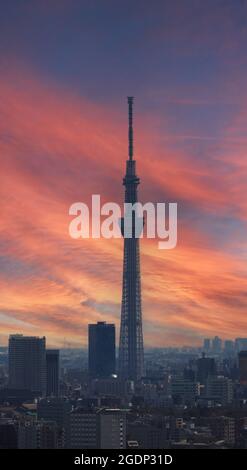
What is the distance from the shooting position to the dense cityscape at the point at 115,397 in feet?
59.6

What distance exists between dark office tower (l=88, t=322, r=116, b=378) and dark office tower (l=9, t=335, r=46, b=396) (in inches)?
117

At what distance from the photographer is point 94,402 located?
2614 cm

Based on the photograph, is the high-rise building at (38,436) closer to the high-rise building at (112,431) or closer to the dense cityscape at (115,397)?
the dense cityscape at (115,397)

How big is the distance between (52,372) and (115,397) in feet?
11.5

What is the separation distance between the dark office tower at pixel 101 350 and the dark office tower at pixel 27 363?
9.72 feet

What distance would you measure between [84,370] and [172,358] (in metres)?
4.63

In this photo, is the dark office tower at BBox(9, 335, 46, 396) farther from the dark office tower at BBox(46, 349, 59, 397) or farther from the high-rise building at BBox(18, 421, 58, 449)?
the high-rise building at BBox(18, 421, 58, 449)

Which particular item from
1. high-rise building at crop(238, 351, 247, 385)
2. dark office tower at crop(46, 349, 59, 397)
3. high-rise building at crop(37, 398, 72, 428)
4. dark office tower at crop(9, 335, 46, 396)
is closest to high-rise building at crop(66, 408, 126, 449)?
high-rise building at crop(37, 398, 72, 428)

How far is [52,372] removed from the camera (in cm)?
3303
